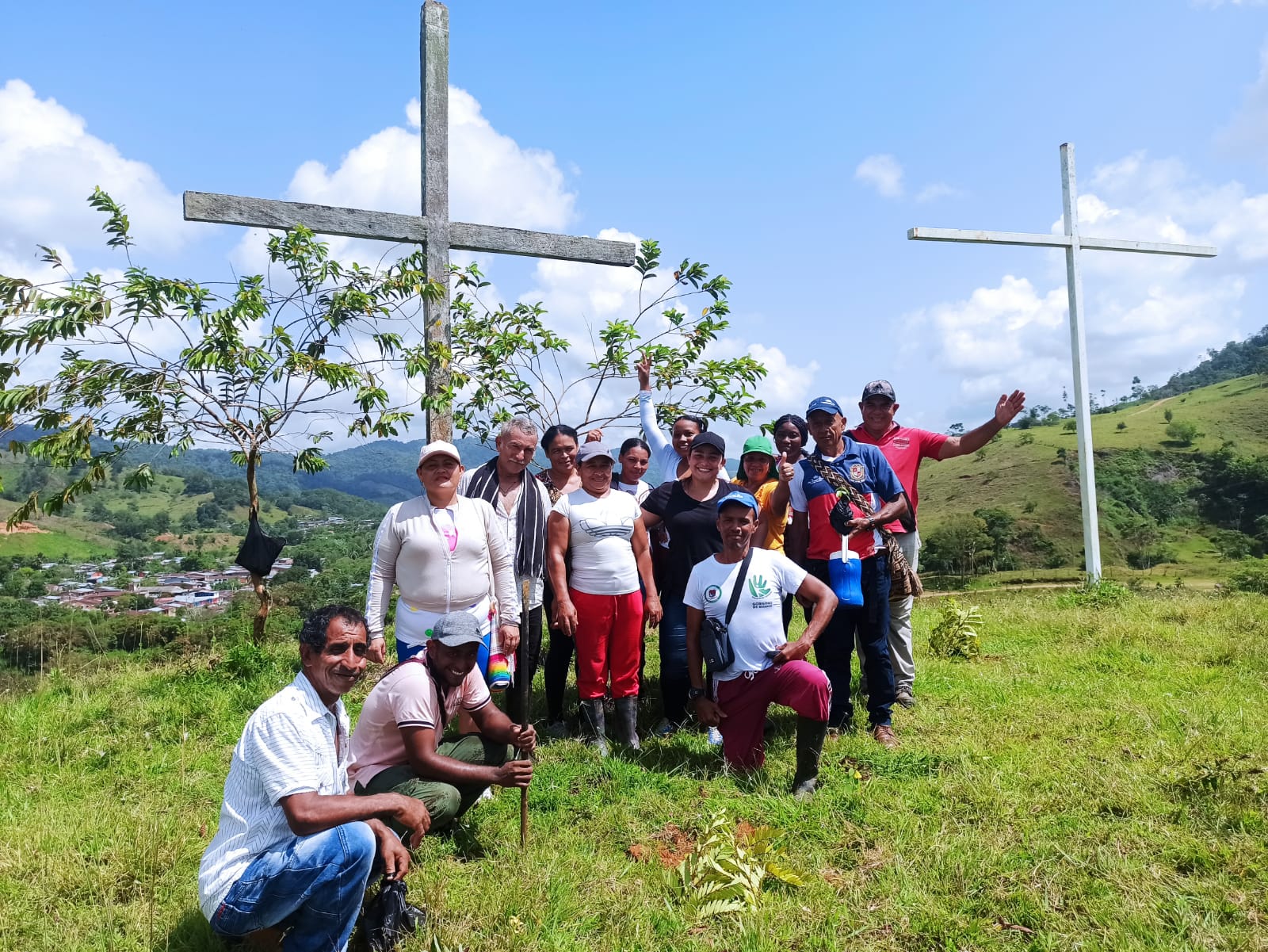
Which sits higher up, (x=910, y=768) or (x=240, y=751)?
(x=240, y=751)

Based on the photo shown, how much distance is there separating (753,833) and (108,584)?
123ft

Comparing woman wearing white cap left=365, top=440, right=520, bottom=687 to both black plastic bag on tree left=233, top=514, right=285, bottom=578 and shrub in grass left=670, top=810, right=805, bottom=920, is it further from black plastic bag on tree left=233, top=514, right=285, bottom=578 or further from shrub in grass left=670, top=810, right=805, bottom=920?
black plastic bag on tree left=233, top=514, right=285, bottom=578

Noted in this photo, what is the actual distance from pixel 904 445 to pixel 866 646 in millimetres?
1577

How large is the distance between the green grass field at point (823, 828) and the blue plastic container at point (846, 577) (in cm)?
90

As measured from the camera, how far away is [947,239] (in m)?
10.3

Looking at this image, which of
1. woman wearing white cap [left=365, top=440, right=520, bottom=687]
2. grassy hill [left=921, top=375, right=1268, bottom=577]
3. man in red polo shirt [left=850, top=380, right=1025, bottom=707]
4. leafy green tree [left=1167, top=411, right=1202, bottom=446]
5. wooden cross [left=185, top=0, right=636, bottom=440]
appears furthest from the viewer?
leafy green tree [left=1167, top=411, right=1202, bottom=446]

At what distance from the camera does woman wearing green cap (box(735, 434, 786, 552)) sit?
19.6 feet

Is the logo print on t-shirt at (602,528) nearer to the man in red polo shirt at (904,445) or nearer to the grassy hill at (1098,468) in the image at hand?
the man in red polo shirt at (904,445)

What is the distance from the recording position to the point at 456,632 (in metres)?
3.80

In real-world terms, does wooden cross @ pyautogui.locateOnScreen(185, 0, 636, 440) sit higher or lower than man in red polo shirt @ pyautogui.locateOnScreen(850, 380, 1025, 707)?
higher

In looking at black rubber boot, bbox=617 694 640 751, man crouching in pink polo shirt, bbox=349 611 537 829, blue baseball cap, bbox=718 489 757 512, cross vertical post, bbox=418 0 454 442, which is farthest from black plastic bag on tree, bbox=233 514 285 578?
blue baseball cap, bbox=718 489 757 512

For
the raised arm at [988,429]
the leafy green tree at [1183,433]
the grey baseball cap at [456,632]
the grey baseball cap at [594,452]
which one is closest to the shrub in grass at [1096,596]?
the raised arm at [988,429]

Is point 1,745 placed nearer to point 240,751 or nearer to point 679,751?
point 240,751

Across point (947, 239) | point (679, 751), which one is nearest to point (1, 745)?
point (679, 751)
